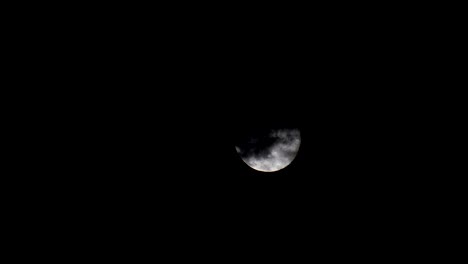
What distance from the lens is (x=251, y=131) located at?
16.9ft

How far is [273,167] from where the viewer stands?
195 inches

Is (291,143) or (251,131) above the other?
(251,131)

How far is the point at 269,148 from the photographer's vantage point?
5.10 metres

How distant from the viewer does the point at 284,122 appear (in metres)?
5.02

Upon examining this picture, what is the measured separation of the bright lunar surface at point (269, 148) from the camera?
491 centimetres

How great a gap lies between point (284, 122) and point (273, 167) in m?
0.74

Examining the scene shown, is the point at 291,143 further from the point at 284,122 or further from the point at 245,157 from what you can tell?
the point at 245,157

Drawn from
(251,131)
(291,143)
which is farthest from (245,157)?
(291,143)

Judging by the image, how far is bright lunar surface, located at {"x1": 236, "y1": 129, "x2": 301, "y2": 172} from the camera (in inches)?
193

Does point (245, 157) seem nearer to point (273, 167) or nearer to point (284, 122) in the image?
point (273, 167)

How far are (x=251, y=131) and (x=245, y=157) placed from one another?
44 centimetres

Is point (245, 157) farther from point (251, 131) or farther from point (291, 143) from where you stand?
point (291, 143)

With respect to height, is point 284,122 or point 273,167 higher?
point 284,122

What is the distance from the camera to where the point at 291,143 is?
4.93m
